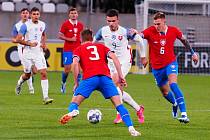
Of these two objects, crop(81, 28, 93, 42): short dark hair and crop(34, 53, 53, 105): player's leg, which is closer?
crop(81, 28, 93, 42): short dark hair

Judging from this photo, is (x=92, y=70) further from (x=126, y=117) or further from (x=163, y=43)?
(x=163, y=43)

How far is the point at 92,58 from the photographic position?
12.8 meters

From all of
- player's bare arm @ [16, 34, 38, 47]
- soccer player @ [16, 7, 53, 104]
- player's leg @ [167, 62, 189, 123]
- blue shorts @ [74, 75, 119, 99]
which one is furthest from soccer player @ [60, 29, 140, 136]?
player's bare arm @ [16, 34, 38, 47]

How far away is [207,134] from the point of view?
13.1 m

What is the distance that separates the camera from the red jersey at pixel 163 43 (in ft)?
50.6

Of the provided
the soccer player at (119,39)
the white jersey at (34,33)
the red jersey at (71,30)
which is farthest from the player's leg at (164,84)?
the red jersey at (71,30)

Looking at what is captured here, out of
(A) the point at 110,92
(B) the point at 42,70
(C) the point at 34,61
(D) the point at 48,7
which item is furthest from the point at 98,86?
(D) the point at 48,7

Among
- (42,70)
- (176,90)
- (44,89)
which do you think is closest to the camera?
(176,90)

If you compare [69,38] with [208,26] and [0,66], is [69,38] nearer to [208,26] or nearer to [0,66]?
[0,66]

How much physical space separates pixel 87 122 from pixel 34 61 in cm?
551

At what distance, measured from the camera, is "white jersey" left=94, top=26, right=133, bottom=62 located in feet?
50.9

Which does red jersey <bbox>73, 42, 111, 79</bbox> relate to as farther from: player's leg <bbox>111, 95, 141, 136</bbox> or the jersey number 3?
player's leg <bbox>111, 95, 141, 136</bbox>

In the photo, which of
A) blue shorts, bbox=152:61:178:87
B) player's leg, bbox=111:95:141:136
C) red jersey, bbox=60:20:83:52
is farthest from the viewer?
red jersey, bbox=60:20:83:52

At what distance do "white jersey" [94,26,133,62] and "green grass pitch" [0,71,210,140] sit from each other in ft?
4.38
